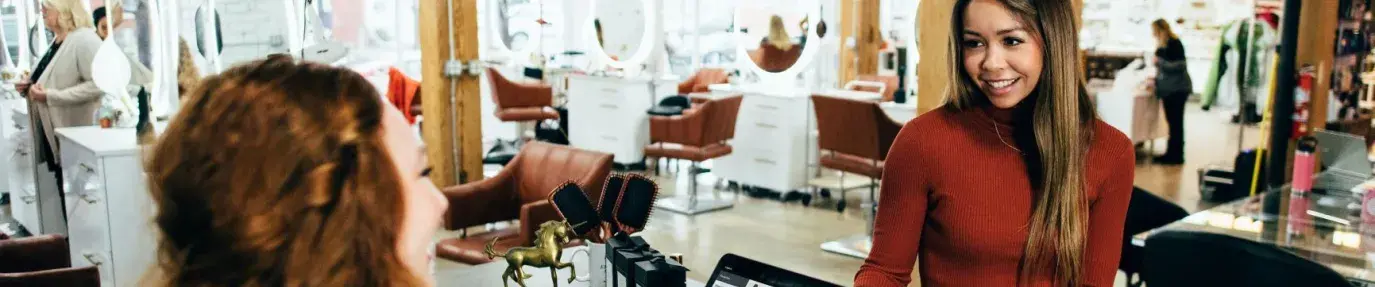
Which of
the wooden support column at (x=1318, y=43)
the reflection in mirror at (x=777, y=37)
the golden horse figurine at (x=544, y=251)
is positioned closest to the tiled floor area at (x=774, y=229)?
the reflection in mirror at (x=777, y=37)

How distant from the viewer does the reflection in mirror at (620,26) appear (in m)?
8.75

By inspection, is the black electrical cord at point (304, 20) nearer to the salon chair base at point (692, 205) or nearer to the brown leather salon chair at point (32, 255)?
the brown leather salon chair at point (32, 255)

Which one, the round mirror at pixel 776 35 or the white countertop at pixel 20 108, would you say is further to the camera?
the round mirror at pixel 776 35

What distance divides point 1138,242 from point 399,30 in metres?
7.70

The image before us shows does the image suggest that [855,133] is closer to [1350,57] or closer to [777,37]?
[777,37]

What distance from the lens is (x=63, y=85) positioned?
17.2ft

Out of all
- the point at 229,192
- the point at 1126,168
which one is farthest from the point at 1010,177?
the point at 229,192

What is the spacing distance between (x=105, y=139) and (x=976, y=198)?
3930 millimetres

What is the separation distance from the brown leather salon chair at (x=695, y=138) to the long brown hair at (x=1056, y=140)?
186 inches

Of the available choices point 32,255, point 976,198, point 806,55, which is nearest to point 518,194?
point 32,255

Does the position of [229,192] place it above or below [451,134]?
above

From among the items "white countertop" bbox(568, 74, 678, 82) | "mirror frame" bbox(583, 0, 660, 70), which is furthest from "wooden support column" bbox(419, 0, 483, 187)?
"mirror frame" bbox(583, 0, 660, 70)

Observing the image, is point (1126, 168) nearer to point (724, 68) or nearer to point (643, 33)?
point (643, 33)

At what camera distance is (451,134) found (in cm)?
535
